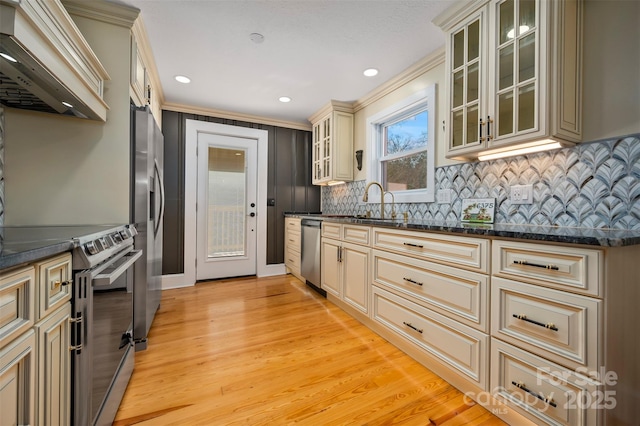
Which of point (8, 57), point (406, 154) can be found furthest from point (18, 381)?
point (406, 154)

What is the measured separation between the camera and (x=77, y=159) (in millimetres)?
1818

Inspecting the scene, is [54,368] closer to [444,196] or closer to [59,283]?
[59,283]

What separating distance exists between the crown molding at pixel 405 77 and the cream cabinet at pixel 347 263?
5.15 feet

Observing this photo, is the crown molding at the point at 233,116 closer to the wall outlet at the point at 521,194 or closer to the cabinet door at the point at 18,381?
the wall outlet at the point at 521,194

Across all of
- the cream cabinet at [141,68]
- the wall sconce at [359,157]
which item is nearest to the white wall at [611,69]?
the wall sconce at [359,157]

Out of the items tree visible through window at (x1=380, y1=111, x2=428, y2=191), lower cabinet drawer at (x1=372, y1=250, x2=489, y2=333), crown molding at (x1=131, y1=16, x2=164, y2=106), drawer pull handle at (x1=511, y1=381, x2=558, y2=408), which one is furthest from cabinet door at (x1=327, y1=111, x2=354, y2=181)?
drawer pull handle at (x1=511, y1=381, x2=558, y2=408)

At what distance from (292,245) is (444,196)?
2228 millimetres

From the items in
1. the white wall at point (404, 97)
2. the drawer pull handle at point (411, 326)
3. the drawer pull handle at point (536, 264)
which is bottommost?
the drawer pull handle at point (411, 326)

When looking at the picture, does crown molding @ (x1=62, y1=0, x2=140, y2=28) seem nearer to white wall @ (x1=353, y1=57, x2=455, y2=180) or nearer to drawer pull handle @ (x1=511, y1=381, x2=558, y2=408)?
white wall @ (x1=353, y1=57, x2=455, y2=180)

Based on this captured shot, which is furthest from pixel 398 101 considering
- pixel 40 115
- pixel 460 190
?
pixel 40 115

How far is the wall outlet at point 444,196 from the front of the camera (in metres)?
2.36

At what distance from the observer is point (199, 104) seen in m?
3.62

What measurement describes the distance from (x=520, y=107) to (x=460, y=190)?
79cm

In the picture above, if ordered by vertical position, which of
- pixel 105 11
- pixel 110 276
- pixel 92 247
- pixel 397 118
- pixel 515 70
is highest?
pixel 105 11
